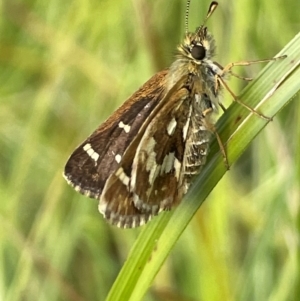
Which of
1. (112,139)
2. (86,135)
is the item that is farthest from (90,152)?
(86,135)

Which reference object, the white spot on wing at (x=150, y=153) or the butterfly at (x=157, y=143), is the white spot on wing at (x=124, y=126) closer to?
the butterfly at (x=157, y=143)

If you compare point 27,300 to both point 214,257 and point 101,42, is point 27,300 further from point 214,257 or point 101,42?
point 101,42

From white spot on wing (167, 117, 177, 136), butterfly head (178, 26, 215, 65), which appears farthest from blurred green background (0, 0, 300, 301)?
white spot on wing (167, 117, 177, 136)

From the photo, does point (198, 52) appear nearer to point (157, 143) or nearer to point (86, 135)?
point (157, 143)

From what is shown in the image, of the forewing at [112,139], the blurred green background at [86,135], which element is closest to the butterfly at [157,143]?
the forewing at [112,139]

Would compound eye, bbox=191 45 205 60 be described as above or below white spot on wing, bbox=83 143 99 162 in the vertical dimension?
above

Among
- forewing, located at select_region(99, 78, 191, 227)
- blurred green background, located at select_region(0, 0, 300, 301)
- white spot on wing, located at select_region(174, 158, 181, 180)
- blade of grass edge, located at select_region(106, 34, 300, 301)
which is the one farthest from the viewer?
blurred green background, located at select_region(0, 0, 300, 301)

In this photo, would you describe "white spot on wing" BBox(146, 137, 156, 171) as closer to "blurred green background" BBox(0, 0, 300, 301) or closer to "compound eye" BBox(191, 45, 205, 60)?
"compound eye" BBox(191, 45, 205, 60)
